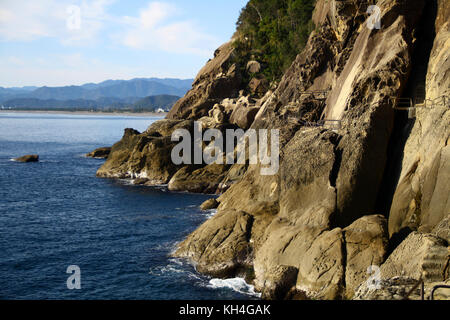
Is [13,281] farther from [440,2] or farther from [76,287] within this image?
[440,2]

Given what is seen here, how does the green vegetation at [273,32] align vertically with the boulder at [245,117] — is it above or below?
above

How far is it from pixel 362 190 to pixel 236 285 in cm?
1032

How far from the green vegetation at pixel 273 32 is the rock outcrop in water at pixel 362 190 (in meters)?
37.4

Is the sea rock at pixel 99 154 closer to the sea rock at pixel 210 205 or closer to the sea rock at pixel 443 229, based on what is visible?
the sea rock at pixel 210 205

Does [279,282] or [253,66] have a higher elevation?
[253,66]

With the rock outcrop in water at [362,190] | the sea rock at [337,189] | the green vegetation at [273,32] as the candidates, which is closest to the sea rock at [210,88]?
the green vegetation at [273,32]

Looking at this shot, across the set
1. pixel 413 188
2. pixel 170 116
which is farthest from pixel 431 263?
pixel 170 116

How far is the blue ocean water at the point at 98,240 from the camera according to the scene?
2903 centimetres

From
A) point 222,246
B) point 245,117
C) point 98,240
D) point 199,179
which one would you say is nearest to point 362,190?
point 222,246

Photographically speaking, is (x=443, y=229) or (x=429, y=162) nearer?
(x=443, y=229)

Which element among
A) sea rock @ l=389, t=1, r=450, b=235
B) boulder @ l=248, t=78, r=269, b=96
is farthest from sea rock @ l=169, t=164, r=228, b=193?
sea rock @ l=389, t=1, r=450, b=235

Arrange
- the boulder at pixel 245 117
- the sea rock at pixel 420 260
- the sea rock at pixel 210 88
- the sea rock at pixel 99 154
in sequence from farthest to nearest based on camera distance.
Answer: the sea rock at pixel 99 154 → the sea rock at pixel 210 88 → the boulder at pixel 245 117 → the sea rock at pixel 420 260

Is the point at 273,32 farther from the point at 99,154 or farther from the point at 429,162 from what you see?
the point at 429,162

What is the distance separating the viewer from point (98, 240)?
39125 mm
